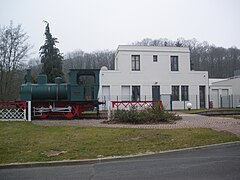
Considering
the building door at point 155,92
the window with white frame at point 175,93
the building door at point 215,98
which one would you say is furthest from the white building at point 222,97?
the building door at point 155,92

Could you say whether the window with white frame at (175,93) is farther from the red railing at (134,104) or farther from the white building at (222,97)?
the red railing at (134,104)

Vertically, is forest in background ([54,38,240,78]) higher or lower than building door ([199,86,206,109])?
higher

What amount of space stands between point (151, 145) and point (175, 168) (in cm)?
301

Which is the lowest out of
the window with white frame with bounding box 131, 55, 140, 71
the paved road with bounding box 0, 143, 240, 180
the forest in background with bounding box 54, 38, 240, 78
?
the paved road with bounding box 0, 143, 240, 180

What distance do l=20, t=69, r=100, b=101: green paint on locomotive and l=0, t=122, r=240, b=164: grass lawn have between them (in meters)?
6.04

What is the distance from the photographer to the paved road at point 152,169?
20.8 feet

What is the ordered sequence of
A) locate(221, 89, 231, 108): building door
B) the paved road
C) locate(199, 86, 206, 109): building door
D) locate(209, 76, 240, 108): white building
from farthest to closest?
A: 1. locate(221, 89, 231, 108): building door
2. locate(209, 76, 240, 108): white building
3. locate(199, 86, 206, 109): building door
4. the paved road

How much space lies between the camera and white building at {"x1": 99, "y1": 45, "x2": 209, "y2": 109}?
104ft

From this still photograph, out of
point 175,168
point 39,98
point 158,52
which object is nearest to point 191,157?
point 175,168

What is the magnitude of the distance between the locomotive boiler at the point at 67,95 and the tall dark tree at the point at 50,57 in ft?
57.3

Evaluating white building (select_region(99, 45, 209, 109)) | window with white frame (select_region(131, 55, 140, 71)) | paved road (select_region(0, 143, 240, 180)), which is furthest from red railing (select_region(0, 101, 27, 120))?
window with white frame (select_region(131, 55, 140, 71))

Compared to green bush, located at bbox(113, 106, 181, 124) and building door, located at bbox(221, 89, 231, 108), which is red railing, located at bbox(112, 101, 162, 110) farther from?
building door, located at bbox(221, 89, 231, 108)

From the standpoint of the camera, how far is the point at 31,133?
12750mm

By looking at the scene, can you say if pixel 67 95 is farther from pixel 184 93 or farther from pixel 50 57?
pixel 50 57
